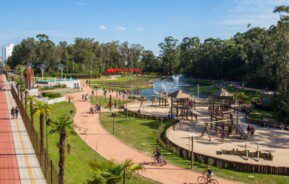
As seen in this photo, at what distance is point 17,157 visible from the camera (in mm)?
23078

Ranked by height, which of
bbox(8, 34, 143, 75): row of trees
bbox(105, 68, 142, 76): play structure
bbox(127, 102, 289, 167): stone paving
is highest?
bbox(8, 34, 143, 75): row of trees

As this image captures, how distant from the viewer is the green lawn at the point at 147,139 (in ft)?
69.2

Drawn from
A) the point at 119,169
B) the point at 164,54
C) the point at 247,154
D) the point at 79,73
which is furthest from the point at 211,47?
the point at 119,169

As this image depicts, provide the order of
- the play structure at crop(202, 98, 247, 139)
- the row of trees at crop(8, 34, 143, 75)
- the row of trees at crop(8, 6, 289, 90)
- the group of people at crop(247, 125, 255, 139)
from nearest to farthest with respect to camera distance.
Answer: the group of people at crop(247, 125, 255, 139), the play structure at crop(202, 98, 247, 139), the row of trees at crop(8, 6, 289, 90), the row of trees at crop(8, 34, 143, 75)

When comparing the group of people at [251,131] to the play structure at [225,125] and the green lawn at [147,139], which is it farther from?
the green lawn at [147,139]

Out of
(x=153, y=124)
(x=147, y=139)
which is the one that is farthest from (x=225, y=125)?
(x=153, y=124)

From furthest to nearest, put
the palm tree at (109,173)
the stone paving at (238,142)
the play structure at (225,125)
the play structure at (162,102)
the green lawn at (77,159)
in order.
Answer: the play structure at (162,102) < the play structure at (225,125) < the stone paving at (238,142) < the green lawn at (77,159) < the palm tree at (109,173)

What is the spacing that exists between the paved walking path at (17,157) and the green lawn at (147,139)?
954cm

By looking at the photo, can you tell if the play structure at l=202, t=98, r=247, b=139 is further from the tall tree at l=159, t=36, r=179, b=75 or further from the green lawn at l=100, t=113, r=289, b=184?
the tall tree at l=159, t=36, r=179, b=75

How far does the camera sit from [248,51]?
263ft

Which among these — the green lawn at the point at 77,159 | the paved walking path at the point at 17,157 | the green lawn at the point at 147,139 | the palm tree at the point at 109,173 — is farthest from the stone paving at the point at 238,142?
the palm tree at the point at 109,173

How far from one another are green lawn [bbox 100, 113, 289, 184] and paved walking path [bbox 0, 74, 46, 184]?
9.54 m

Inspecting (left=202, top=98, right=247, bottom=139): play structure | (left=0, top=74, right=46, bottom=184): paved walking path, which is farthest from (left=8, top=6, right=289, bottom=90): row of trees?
(left=0, top=74, right=46, bottom=184): paved walking path

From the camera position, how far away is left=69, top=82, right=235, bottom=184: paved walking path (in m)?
21.1
